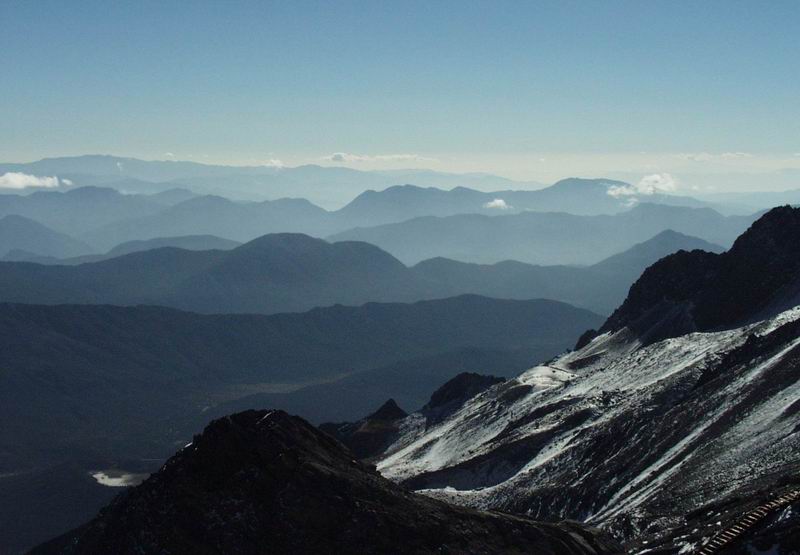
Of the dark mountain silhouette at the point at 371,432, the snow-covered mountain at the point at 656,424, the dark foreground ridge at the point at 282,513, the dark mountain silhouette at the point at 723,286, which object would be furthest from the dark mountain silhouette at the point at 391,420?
the dark foreground ridge at the point at 282,513

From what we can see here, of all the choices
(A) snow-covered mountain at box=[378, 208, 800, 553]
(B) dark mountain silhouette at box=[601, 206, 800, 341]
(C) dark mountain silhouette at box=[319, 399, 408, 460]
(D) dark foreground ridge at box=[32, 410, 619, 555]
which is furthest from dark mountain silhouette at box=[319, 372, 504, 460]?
(D) dark foreground ridge at box=[32, 410, 619, 555]

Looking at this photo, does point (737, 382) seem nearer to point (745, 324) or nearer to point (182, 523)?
point (745, 324)

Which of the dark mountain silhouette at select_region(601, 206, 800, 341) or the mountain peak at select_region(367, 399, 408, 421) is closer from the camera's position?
the dark mountain silhouette at select_region(601, 206, 800, 341)

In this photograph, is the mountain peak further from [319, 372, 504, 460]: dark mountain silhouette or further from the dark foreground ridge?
the dark foreground ridge

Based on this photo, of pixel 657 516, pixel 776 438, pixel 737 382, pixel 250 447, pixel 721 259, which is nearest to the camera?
pixel 250 447

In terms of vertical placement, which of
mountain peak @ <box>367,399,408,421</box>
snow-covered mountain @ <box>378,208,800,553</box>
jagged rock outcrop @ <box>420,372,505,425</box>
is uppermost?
snow-covered mountain @ <box>378,208,800,553</box>

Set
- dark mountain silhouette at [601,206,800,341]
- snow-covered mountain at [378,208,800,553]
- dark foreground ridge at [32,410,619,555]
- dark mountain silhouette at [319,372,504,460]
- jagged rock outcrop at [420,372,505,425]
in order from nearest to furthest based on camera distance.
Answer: dark foreground ridge at [32,410,619,555] → snow-covered mountain at [378,208,800,553] → dark mountain silhouette at [601,206,800,341] → dark mountain silhouette at [319,372,504,460] → jagged rock outcrop at [420,372,505,425]

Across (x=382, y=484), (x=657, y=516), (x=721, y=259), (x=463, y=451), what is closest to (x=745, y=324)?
A: (x=721, y=259)
